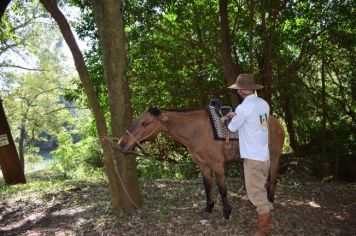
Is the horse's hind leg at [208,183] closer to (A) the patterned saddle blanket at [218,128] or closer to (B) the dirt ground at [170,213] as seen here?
(B) the dirt ground at [170,213]

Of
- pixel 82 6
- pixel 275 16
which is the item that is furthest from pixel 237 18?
pixel 82 6

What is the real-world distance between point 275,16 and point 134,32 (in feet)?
11.5

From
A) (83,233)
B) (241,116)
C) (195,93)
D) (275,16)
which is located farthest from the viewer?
(195,93)

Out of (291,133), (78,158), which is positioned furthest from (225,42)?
(78,158)

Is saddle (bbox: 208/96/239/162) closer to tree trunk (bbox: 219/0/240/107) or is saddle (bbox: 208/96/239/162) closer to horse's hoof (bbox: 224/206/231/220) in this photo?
horse's hoof (bbox: 224/206/231/220)

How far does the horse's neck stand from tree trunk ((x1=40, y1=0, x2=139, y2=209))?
3.09 ft

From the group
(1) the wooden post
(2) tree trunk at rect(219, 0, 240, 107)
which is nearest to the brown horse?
(2) tree trunk at rect(219, 0, 240, 107)

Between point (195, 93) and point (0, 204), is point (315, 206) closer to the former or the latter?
point (195, 93)

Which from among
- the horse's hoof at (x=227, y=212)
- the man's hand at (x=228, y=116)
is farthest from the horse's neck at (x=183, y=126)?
the horse's hoof at (x=227, y=212)

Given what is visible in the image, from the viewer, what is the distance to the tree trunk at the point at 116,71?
20.4 ft

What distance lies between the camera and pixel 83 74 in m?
6.20

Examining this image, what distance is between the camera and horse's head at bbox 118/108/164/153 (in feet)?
19.6

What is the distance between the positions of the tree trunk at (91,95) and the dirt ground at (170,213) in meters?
0.49

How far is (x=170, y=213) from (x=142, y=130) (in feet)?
5.14
